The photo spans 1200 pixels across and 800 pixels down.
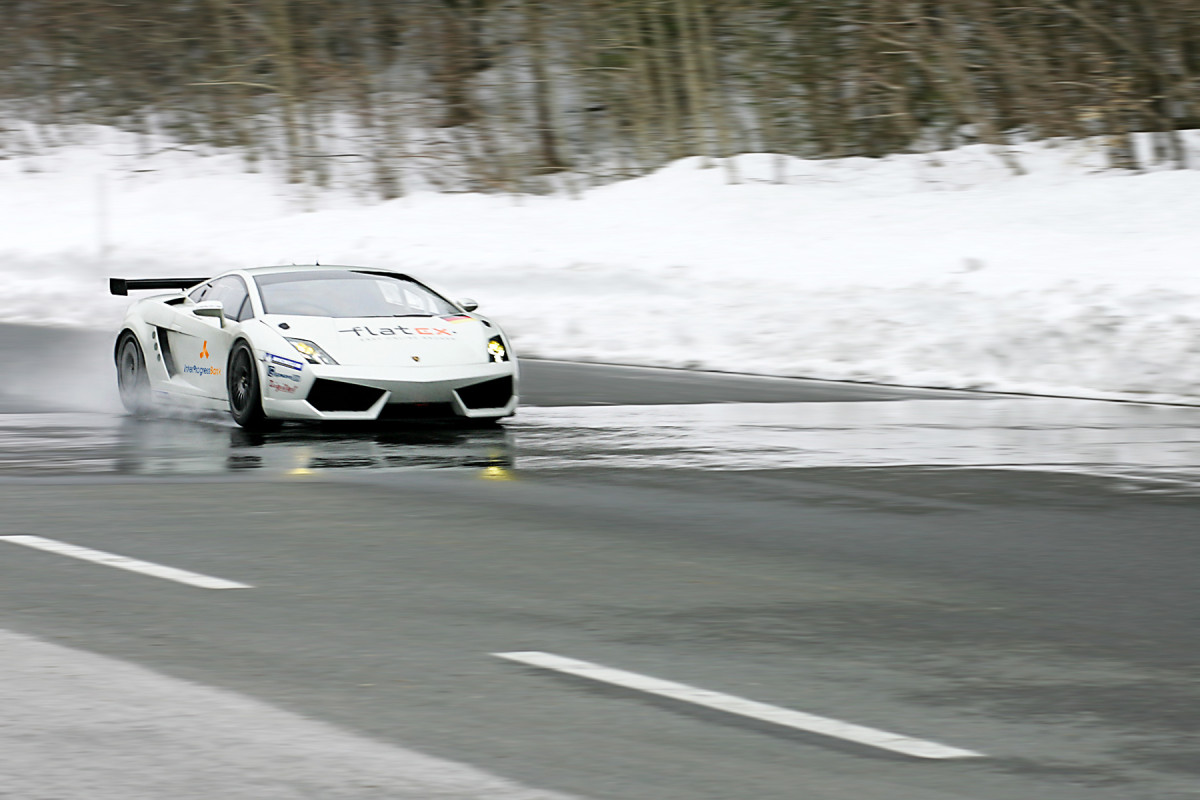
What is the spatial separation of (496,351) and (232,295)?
2.01 meters

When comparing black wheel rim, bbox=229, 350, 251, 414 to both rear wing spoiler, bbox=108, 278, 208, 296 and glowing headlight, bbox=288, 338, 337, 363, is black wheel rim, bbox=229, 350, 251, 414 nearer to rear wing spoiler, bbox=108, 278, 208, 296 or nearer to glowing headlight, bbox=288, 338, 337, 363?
glowing headlight, bbox=288, 338, 337, 363

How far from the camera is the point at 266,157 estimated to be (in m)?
41.9

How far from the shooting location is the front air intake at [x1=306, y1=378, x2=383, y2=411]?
1472 centimetres

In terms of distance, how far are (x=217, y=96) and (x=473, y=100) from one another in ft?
20.8

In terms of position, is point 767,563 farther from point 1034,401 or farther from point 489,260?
point 489,260

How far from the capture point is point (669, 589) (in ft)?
27.8

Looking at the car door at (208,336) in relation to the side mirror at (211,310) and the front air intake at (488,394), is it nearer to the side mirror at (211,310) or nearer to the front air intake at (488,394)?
the side mirror at (211,310)

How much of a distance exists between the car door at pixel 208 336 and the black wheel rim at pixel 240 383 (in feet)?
0.44

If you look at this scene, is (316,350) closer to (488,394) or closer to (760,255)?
(488,394)

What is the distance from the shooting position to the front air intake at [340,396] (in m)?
14.7

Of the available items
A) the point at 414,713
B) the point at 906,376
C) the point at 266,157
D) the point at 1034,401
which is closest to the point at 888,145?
the point at 266,157

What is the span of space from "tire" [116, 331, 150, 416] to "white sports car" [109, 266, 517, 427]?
15 mm

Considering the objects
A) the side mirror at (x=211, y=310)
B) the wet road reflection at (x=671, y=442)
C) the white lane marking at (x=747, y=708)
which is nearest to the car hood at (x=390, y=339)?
the side mirror at (x=211, y=310)

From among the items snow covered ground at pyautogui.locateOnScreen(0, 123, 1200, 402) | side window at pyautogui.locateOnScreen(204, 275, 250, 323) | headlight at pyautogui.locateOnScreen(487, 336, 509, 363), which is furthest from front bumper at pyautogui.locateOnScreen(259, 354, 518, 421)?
snow covered ground at pyautogui.locateOnScreen(0, 123, 1200, 402)
